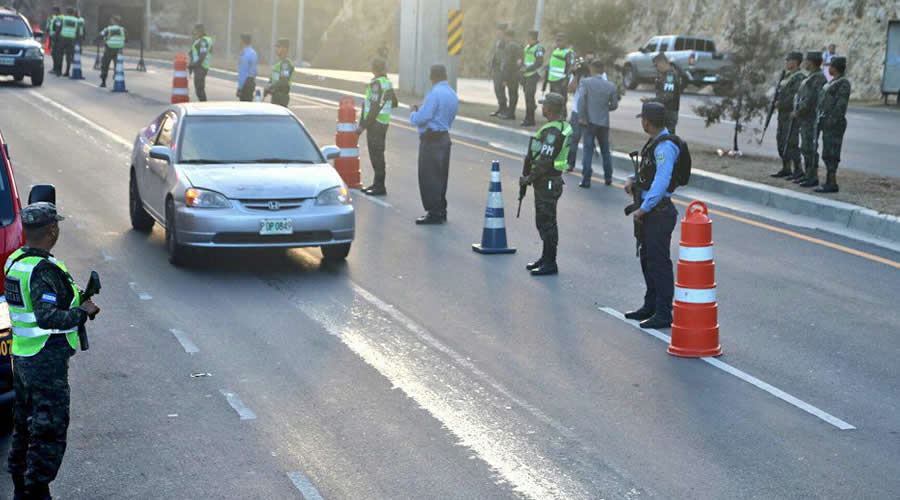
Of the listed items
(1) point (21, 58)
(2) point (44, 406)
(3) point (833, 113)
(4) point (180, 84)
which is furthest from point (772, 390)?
(1) point (21, 58)

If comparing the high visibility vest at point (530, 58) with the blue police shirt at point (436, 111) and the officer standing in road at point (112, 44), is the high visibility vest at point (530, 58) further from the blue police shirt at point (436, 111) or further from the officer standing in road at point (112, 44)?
the blue police shirt at point (436, 111)

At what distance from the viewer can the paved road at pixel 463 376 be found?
7.23 meters

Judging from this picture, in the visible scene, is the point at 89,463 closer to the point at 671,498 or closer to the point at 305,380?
the point at 305,380

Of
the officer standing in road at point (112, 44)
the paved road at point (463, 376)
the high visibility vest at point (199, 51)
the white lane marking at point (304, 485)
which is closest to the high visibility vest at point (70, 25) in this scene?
the officer standing in road at point (112, 44)

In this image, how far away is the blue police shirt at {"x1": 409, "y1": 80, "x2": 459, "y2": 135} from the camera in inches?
618

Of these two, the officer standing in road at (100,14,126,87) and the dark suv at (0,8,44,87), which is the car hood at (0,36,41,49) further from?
the officer standing in road at (100,14,126,87)

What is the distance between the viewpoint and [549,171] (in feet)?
42.0

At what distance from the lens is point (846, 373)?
9609 millimetres

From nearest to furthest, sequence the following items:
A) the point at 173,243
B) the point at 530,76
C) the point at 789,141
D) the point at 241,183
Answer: the point at 241,183
the point at 173,243
the point at 789,141
the point at 530,76

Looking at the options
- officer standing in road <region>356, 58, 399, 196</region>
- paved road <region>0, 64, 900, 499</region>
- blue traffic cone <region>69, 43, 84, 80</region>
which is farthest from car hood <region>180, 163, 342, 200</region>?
blue traffic cone <region>69, 43, 84, 80</region>

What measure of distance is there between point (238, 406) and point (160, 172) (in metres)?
5.47

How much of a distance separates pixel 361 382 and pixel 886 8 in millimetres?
39872

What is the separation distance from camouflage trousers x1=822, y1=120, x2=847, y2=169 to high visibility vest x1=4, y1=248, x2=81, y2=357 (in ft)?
44.3

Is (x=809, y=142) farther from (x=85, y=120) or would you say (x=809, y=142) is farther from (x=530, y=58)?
(x=85, y=120)
